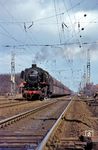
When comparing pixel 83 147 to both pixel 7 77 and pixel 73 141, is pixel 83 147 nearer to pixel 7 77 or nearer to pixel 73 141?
pixel 73 141

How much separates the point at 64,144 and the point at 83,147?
71cm

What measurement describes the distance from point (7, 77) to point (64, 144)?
7268 inches

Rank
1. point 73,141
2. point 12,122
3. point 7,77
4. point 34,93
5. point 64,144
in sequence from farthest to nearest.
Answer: point 7,77, point 34,93, point 12,122, point 73,141, point 64,144

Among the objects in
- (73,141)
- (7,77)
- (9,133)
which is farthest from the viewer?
(7,77)

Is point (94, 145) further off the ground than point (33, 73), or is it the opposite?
point (33, 73)

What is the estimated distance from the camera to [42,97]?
59344 mm

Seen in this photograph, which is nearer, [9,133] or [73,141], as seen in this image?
[73,141]

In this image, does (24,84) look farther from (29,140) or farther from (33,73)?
(29,140)

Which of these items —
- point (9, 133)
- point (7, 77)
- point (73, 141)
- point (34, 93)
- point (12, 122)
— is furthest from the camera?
point (7, 77)

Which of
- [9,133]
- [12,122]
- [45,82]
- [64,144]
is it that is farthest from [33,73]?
[64,144]

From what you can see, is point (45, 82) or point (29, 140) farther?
point (45, 82)

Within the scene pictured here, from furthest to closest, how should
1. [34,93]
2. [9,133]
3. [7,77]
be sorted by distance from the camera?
[7,77] < [34,93] < [9,133]

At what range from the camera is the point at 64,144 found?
→ 41.2 ft

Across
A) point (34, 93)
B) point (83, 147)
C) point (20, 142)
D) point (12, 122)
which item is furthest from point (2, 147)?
point (34, 93)
